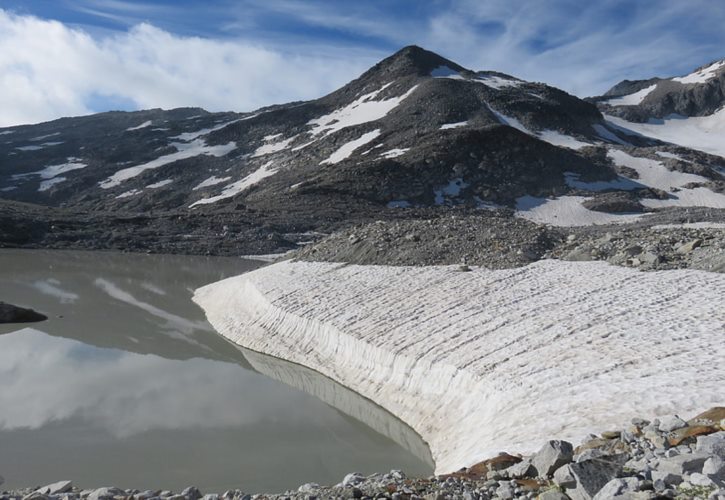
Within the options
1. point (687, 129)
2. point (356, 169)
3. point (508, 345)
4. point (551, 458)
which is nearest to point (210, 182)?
point (356, 169)

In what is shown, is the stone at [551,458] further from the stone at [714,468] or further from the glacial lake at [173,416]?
the glacial lake at [173,416]

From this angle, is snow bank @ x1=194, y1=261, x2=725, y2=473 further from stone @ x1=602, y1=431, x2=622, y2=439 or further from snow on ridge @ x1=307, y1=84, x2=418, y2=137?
snow on ridge @ x1=307, y1=84, x2=418, y2=137

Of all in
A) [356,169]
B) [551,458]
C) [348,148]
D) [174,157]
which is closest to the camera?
[551,458]

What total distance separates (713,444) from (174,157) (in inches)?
4684

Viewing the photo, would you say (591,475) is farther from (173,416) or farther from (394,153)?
(394,153)

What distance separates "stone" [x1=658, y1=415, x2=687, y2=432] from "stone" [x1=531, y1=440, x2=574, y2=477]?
1.41 meters

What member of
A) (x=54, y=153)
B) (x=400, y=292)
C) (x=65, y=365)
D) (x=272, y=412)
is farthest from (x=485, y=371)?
(x=54, y=153)

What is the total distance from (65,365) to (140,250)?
43.9 meters

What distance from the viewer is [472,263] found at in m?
22.7

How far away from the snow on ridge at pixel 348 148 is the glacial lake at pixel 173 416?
6259 cm

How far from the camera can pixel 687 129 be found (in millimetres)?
137000

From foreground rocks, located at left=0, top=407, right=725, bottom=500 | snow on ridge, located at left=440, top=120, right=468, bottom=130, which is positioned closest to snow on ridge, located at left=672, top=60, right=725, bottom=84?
snow on ridge, located at left=440, top=120, right=468, bottom=130

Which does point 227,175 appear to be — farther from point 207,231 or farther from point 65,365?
point 65,365

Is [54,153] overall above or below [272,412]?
above
